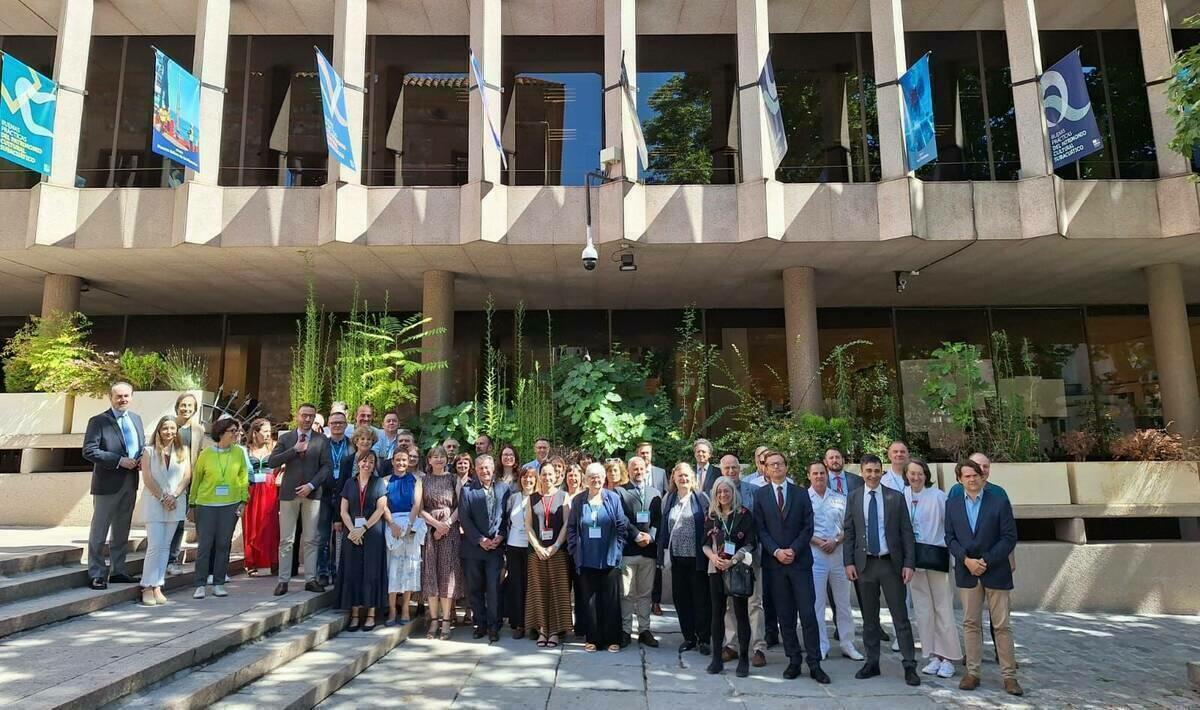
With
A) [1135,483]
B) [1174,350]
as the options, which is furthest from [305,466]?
[1174,350]

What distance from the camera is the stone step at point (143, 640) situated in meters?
3.91

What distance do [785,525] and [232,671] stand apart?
14.0ft

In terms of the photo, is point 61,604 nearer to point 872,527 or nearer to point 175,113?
point 872,527

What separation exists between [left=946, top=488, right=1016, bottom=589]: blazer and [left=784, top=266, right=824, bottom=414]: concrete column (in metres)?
6.06

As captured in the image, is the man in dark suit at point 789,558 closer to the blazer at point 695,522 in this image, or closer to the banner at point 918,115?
the blazer at point 695,522

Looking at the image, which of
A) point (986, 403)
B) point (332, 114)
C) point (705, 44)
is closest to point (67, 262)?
point (332, 114)

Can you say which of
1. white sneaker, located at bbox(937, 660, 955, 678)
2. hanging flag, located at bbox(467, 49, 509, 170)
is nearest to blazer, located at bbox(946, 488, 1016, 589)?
white sneaker, located at bbox(937, 660, 955, 678)

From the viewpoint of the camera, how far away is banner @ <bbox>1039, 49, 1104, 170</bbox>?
10.2 m

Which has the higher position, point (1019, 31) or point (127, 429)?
point (1019, 31)

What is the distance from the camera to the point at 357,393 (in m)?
10.4

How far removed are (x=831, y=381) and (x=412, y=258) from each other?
8673mm

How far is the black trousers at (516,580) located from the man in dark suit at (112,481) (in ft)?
11.2

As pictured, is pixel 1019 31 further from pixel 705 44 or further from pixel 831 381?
pixel 831 381

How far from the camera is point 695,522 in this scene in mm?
6352
